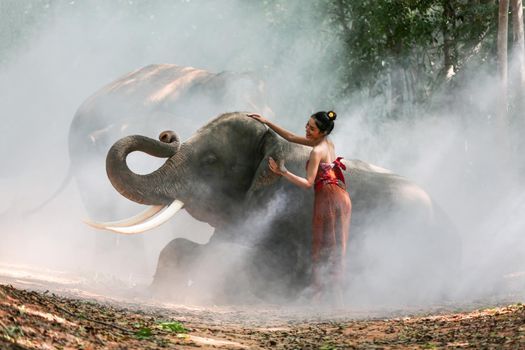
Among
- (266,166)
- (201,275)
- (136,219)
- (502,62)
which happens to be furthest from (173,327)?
(502,62)

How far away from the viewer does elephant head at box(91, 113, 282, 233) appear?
11.5 m

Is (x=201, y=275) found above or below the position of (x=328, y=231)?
below

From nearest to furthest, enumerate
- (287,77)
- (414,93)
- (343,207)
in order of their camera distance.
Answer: (343,207), (414,93), (287,77)

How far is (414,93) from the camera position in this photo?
20.5 metres

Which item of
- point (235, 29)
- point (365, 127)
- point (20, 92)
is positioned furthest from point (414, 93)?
point (20, 92)

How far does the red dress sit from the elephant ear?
667 millimetres

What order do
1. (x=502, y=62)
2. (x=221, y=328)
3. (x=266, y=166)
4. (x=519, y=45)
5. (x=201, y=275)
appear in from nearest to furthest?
(x=221, y=328) → (x=201, y=275) → (x=266, y=166) → (x=502, y=62) → (x=519, y=45)

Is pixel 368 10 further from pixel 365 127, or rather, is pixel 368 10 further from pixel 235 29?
pixel 235 29

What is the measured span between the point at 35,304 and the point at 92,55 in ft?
74.8

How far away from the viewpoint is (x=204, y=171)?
12.0 m

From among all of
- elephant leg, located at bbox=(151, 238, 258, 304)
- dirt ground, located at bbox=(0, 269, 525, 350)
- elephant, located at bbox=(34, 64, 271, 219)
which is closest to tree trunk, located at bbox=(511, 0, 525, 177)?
elephant, located at bbox=(34, 64, 271, 219)

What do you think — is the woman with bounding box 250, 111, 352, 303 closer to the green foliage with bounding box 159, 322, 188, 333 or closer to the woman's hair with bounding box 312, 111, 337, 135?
the woman's hair with bounding box 312, 111, 337, 135

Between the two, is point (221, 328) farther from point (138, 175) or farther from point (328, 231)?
point (138, 175)

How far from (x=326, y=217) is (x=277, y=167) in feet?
2.45
